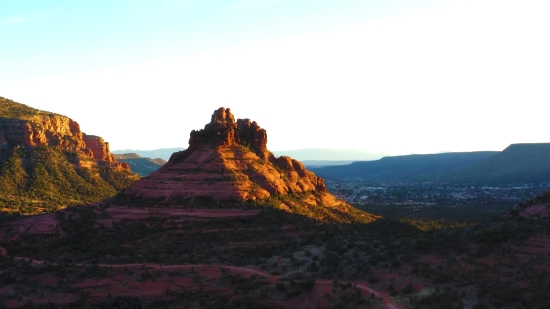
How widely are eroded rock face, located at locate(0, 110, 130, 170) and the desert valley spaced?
A: 18.6 m

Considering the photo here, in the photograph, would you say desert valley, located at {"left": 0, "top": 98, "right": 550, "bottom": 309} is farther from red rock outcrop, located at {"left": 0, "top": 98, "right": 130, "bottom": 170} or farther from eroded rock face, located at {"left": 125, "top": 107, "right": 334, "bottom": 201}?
red rock outcrop, located at {"left": 0, "top": 98, "right": 130, "bottom": 170}

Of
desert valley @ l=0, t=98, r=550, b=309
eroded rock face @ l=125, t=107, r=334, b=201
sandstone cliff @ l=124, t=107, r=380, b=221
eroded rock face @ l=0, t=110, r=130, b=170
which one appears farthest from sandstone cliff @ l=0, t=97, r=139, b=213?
sandstone cliff @ l=124, t=107, r=380, b=221

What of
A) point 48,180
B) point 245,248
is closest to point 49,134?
point 48,180

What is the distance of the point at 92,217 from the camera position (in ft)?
155

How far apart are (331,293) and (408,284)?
159 inches

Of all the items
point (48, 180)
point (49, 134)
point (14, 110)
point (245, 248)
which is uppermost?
point (14, 110)

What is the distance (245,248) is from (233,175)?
1538cm

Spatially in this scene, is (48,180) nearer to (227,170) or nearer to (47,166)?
(47,166)

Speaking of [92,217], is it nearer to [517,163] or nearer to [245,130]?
[245,130]

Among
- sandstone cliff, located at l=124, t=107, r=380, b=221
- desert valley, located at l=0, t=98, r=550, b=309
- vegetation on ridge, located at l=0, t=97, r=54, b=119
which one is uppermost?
vegetation on ridge, located at l=0, t=97, r=54, b=119

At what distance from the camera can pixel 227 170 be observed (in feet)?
167

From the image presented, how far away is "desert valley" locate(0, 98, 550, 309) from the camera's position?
2156cm

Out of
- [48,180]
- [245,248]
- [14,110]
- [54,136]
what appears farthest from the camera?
[14,110]

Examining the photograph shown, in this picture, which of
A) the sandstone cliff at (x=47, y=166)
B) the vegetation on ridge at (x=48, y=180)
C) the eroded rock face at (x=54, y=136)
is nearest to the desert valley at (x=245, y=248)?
the vegetation on ridge at (x=48, y=180)
